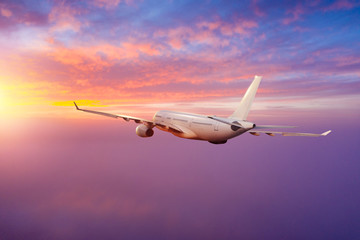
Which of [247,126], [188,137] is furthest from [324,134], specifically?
[188,137]

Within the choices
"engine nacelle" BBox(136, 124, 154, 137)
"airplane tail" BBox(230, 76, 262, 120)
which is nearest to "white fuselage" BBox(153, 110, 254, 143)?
"engine nacelle" BBox(136, 124, 154, 137)

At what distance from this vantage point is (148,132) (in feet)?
129

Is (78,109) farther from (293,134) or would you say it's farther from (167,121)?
(293,134)

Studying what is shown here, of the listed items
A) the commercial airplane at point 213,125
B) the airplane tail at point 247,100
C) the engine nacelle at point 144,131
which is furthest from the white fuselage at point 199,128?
the airplane tail at point 247,100

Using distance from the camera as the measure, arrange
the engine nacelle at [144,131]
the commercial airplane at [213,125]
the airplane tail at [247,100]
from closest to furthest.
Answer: the commercial airplane at [213,125] → the airplane tail at [247,100] → the engine nacelle at [144,131]

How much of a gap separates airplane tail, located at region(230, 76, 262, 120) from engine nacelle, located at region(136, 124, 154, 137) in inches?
618

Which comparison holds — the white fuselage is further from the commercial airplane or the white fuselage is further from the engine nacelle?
the engine nacelle

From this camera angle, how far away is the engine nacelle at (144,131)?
129 ft

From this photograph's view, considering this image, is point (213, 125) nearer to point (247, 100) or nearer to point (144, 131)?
point (247, 100)

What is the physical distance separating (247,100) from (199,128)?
324 inches

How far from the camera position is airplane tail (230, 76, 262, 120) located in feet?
104

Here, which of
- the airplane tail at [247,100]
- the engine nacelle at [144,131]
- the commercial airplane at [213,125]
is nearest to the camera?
the commercial airplane at [213,125]

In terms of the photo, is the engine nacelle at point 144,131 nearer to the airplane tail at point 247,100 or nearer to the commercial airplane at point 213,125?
the commercial airplane at point 213,125

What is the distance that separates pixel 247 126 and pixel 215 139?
5640 millimetres
